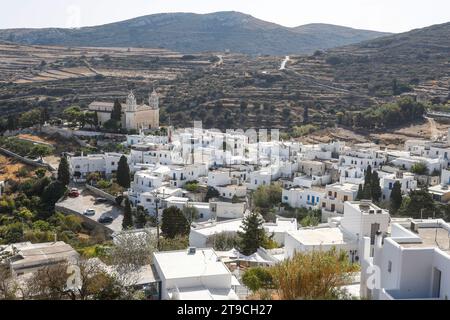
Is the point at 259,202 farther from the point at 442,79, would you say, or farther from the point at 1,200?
the point at 442,79

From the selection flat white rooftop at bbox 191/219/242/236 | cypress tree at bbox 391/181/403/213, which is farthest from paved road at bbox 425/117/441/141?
flat white rooftop at bbox 191/219/242/236

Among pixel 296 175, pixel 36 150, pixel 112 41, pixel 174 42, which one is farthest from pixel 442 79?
pixel 112 41

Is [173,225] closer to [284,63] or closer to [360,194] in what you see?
[360,194]

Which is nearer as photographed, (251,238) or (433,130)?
(251,238)

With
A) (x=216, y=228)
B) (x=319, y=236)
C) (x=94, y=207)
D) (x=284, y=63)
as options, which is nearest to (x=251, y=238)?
(x=319, y=236)

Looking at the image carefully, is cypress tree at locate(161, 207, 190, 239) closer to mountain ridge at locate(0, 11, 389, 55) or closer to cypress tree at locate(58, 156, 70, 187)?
cypress tree at locate(58, 156, 70, 187)

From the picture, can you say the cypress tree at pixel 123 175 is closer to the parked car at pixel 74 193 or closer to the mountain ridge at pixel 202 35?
the parked car at pixel 74 193

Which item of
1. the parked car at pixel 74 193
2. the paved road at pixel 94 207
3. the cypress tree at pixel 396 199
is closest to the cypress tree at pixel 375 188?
the cypress tree at pixel 396 199
